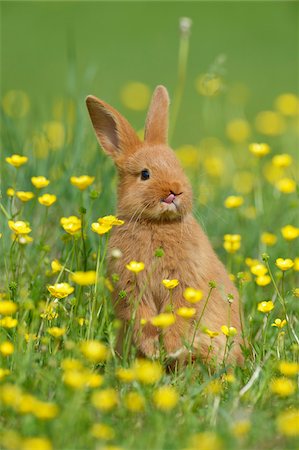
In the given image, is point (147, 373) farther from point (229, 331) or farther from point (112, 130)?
point (112, 130)

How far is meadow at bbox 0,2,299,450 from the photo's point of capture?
3064 mm

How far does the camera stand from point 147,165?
4.27 metres

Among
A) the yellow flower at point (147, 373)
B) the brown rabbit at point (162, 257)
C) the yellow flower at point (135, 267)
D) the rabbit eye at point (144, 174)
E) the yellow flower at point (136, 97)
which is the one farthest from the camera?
the yellow flower at point (136, 97)

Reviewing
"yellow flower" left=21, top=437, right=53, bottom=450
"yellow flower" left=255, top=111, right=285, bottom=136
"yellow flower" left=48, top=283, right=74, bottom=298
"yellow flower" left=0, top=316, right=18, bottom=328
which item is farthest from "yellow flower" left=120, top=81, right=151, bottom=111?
"yellow flower" left=21, top=437, right=53, bottom=450

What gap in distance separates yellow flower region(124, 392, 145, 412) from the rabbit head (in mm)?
1035

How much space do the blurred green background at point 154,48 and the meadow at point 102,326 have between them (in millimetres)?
3698

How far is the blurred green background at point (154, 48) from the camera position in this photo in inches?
419

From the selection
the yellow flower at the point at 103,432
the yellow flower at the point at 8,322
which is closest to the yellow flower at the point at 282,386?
the yellow flower at the point at 103,432

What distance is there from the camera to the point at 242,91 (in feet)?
32.4

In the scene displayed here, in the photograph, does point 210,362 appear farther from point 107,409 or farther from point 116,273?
point 107,409

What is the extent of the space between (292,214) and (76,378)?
120 inches

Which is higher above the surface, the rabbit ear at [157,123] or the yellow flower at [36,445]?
the rabbit ear at [157,123]

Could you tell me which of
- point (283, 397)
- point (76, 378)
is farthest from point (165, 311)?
point (76, 378)

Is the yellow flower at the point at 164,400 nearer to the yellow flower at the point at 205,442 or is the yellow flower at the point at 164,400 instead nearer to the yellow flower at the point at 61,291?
the yellow flower at the point at 205,442
